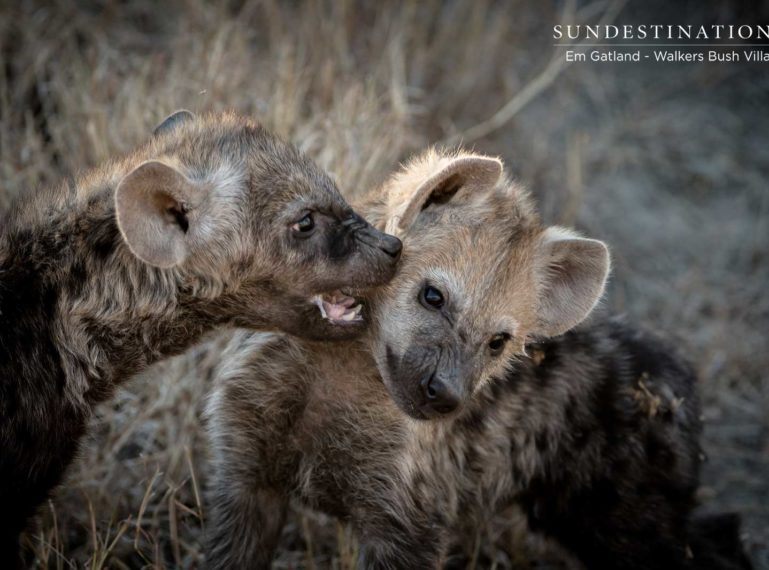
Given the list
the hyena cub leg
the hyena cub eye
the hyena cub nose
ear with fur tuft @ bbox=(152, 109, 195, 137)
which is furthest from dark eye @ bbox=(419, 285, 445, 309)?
ear with fur tuft @ bbox=(152, 109, 195, 137)

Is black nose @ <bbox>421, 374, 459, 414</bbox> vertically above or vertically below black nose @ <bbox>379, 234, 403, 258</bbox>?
below

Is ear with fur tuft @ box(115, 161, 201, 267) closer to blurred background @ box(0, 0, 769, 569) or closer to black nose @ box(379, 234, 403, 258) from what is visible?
black nose @ box(379, 234, 403, 258)

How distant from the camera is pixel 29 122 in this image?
14.8ft

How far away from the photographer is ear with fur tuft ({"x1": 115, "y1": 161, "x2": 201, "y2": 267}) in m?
2.66

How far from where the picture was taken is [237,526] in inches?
130

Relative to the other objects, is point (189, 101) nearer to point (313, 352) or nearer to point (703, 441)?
point (313, 352)

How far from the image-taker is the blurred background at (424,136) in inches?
157

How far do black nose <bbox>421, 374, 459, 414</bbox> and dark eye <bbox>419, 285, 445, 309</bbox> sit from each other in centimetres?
25

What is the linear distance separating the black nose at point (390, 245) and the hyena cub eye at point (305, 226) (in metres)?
0.22

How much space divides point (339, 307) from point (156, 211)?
68 centimetres

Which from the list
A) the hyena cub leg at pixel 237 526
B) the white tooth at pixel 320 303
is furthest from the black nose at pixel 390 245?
the hyena cub leg at pixel 237 526

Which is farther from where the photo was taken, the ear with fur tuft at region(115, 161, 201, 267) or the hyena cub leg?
the hyena cub leg

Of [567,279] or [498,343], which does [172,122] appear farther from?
[567,279]

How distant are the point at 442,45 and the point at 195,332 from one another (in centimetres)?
352
